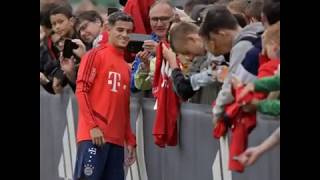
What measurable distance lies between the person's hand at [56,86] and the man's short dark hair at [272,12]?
4812 mm

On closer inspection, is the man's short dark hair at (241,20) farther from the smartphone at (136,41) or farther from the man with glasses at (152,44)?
the smartphone at (136,41)

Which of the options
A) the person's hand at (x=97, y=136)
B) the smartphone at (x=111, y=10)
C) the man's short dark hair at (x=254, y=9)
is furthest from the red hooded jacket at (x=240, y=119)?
the smartphone at (x=111, y=10)

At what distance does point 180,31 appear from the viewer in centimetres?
859

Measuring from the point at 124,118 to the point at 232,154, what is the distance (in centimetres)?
A: 246

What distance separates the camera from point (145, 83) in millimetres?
9594

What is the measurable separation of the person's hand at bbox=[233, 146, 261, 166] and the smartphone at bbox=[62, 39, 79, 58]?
3842mm

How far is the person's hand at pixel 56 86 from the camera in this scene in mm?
11469

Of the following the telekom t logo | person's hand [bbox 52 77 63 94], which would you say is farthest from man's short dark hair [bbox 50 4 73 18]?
the telekom t logo

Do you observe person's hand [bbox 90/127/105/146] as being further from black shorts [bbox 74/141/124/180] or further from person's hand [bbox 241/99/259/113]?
person's hand [bbox 241/99/259/113]

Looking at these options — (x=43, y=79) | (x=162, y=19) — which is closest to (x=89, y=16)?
(x=43, y=79)
